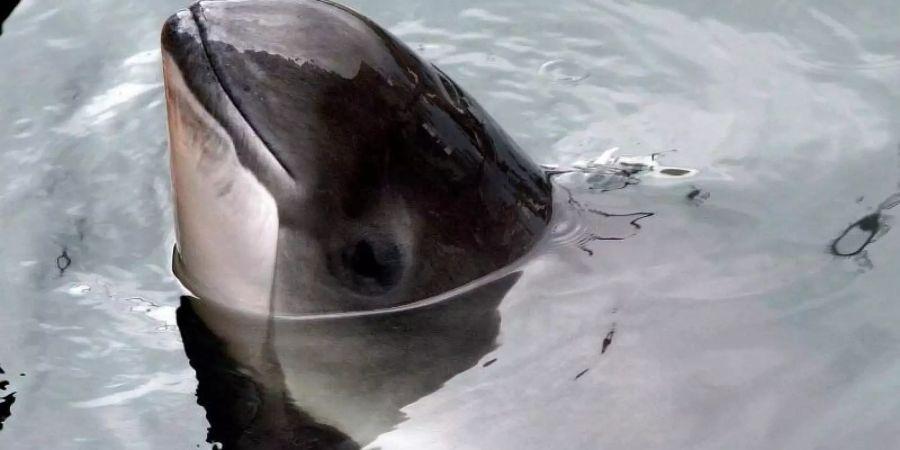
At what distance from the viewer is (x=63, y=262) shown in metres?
4.45

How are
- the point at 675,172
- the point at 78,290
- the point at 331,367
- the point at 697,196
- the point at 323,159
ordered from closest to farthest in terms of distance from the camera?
the point at 323,159 → the point at 331,367 → the point at 78,290 → the point at 697,196 → the point at 675,172

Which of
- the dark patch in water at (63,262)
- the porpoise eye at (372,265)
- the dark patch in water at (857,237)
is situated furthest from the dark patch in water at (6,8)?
the dark patch in water at (857,237)

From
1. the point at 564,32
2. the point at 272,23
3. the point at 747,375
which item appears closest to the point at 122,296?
the point at 272,23

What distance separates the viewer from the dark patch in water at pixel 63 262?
14.4 ft

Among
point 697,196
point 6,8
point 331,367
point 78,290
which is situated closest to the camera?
point 331,367

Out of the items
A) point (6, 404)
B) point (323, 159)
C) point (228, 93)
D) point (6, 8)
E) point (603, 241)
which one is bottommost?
point (6, 404)

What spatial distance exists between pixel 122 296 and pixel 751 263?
2.10 m

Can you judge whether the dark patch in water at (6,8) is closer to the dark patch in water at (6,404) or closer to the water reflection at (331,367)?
the dark patch in water at (6,404)

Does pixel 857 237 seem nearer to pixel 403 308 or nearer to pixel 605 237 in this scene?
pixel 605 237

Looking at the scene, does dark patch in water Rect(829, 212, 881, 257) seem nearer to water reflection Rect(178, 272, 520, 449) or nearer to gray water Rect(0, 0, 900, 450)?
gray water Rect(0, 0, 900, 450)

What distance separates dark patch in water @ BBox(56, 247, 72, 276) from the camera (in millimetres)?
4402

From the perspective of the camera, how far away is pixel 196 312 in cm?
396

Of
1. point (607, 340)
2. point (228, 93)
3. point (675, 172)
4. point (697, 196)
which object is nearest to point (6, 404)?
point (228, 93)

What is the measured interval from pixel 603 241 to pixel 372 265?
762 millimetres
